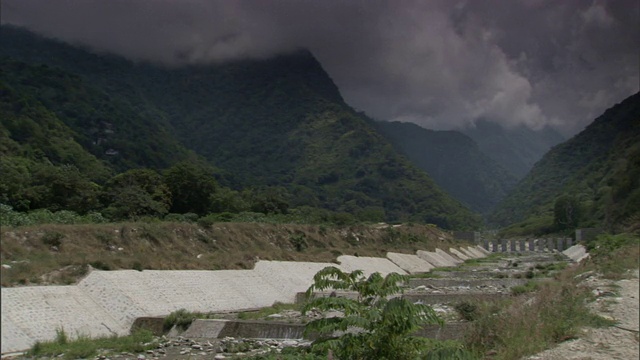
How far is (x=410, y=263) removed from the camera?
61875mm

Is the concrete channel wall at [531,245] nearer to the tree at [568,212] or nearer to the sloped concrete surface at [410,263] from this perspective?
the tree at [568,212]

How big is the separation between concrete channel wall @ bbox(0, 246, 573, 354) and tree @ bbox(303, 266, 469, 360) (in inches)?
262

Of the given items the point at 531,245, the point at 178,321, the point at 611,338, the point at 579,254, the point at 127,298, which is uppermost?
the point at 531,245

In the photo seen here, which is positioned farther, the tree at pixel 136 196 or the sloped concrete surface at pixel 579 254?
the sloped concrete surface at pixel 579 254

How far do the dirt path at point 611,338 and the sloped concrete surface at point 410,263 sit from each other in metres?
43.0

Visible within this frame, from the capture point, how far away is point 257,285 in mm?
34062

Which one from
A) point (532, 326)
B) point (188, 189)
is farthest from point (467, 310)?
point (188, 189)

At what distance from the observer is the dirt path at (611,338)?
1128 centimetres

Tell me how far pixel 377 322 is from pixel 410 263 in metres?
53.7

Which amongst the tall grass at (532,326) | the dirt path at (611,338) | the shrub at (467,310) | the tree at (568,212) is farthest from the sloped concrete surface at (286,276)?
the tree at (568,212)

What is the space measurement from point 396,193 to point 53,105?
107 metres

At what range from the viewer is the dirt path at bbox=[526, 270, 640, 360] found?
1128 centimetres

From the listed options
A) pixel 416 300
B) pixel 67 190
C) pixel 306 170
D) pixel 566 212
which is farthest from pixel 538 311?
pixel 306 170

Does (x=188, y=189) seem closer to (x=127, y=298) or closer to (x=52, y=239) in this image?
(x=52, y=239)
